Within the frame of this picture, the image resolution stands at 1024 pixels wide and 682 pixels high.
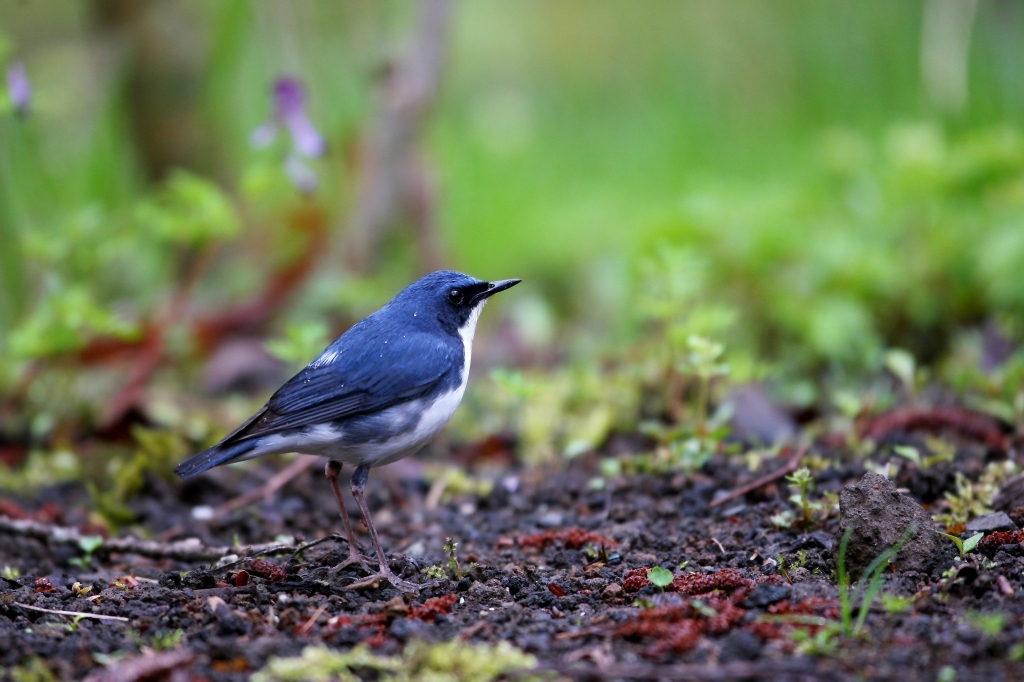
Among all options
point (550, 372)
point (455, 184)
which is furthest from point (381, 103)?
point (455, 184)

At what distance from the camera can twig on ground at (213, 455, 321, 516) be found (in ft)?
16.3

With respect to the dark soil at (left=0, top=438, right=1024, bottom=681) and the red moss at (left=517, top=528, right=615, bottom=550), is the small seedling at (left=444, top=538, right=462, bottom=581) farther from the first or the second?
the red moss at (left=517, top=528, right=615, bottom=550)

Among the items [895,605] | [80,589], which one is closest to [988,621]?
[895,605]

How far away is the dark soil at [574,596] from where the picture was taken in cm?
280

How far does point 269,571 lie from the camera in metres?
3.66

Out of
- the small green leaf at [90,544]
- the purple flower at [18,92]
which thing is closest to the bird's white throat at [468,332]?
the small green leaf at [90,544]

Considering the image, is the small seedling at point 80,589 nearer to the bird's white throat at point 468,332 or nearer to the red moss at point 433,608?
the red moss at point 433,608

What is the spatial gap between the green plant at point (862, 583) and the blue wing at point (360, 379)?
5.38 feet

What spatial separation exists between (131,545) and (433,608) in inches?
60.5

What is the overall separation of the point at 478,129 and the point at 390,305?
704 cm

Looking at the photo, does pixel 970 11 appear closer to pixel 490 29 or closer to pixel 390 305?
pixel 390 305

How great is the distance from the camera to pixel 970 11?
25.3 ft

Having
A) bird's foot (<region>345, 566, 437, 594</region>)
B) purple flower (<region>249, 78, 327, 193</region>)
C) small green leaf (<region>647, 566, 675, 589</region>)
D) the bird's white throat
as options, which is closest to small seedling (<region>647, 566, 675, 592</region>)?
small green leaf (<region>647, 566, 675, 589</region>)

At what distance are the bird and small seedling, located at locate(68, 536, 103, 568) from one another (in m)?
0.68
